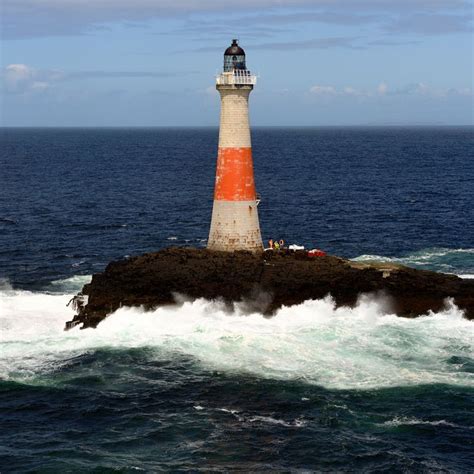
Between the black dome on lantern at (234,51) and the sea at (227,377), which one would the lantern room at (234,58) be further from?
the sea at (227,377)

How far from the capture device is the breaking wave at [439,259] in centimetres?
6378

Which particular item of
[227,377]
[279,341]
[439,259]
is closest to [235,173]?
[279,341]

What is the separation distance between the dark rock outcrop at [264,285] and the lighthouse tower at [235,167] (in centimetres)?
237

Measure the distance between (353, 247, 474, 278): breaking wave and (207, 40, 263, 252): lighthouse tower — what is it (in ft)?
50.5

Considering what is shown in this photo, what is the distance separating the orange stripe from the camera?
53.2 meters

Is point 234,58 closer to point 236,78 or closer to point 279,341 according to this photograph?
point 236,78

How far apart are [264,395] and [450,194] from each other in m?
77.4

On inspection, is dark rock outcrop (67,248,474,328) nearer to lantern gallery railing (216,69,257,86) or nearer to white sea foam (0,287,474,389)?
white sea foam (0,287,474,389)

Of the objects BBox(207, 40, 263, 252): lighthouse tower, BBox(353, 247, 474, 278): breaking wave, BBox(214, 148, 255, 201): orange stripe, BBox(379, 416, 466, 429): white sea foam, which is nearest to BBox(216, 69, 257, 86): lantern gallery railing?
BBox(207, 40, 263, 252): lighthouse tower

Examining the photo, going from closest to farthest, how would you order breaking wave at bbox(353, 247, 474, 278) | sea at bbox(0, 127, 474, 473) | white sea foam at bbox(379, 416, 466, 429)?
1. sea at bbox(0, 127, 474, 473)
2. white sea foam at bbox(379, 416, 466, 429)
3. breaking wave at bbox(353, 247, 474, 278)

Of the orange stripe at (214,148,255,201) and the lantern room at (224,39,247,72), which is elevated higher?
the lantern room at (224,39,247,72)

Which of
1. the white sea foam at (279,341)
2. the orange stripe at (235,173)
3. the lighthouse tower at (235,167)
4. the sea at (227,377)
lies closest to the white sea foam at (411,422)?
the sea at (227,377)

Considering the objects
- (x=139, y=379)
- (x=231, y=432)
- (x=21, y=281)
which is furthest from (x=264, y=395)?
(x=21, y=281)

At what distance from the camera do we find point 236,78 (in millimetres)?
51750
